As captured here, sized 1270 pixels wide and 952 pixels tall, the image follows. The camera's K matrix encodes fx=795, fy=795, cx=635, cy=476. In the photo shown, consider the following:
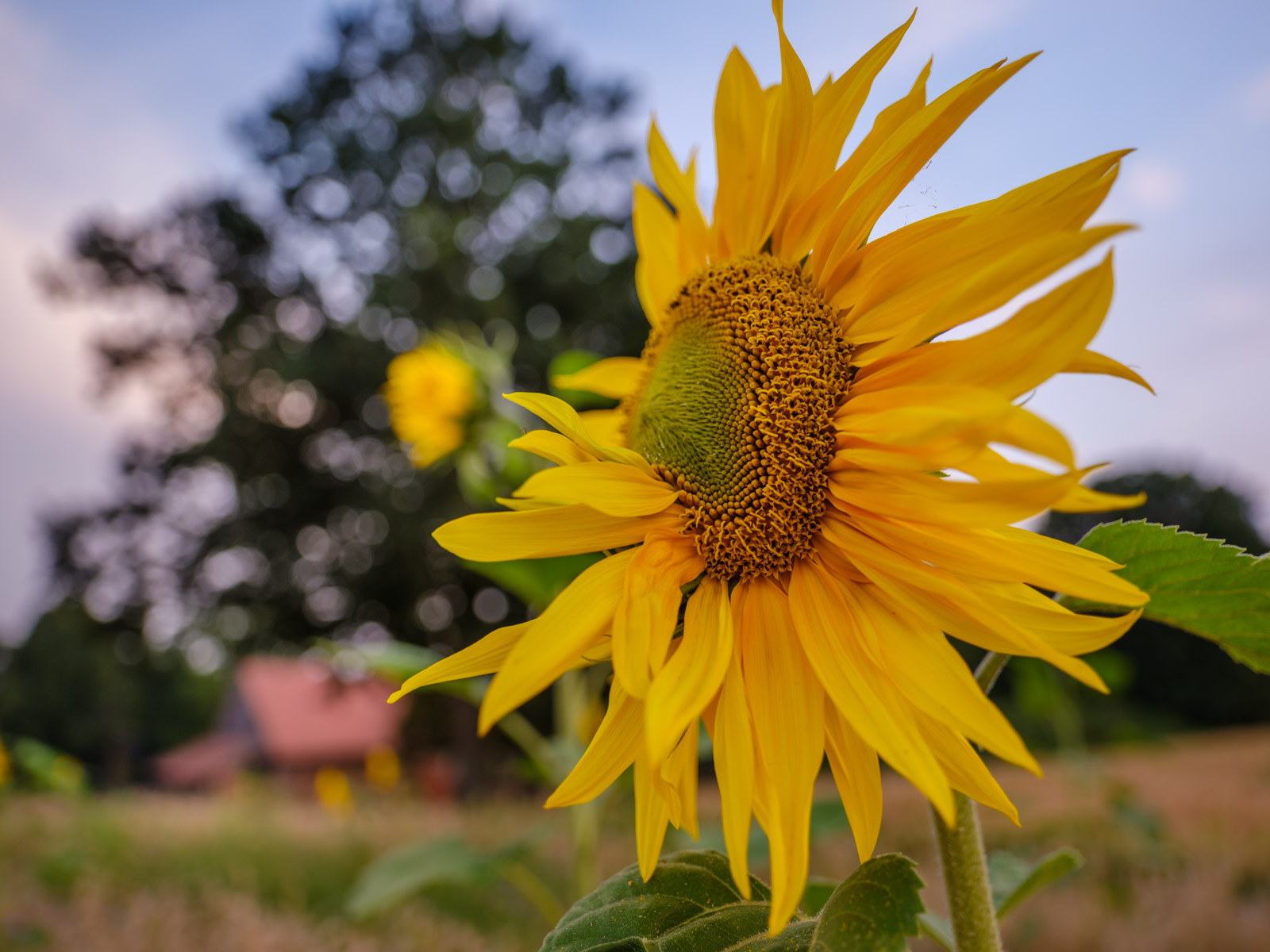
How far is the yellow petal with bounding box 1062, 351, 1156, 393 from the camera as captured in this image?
0.48 metres

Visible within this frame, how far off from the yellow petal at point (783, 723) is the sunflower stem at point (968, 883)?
153 mm

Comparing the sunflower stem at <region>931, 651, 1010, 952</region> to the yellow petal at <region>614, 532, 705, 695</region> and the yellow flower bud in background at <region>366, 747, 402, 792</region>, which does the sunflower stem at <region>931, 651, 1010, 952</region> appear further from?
the yellow flower bud in background at <region>366, 747, 402, 792</region>

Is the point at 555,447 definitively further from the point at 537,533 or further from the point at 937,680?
the point at 937,680

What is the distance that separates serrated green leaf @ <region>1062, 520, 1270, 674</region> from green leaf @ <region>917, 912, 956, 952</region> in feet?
0.98

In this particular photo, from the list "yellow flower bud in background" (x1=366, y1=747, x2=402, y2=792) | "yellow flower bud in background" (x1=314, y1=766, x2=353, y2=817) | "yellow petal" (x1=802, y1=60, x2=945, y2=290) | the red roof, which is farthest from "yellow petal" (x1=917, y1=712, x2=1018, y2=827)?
the red roof

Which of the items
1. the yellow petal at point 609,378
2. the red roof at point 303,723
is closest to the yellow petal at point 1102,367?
the yellow petal at point 609,378

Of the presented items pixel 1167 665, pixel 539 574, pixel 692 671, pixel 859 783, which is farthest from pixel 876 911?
pixel 1167 665

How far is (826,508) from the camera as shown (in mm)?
552

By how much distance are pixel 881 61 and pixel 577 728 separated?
1.77 meters

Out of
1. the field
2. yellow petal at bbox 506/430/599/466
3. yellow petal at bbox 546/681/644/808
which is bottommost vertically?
the field

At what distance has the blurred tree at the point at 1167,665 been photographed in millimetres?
991

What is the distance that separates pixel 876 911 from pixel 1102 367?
35 centimetres

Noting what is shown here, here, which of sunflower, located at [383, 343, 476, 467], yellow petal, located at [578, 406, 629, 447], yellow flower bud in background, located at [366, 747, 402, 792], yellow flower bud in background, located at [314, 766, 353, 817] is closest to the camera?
yellow petal, located at [578, 406, 629, 447]

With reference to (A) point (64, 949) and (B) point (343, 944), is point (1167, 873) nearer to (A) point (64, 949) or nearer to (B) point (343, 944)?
(B) point (343, 944)
